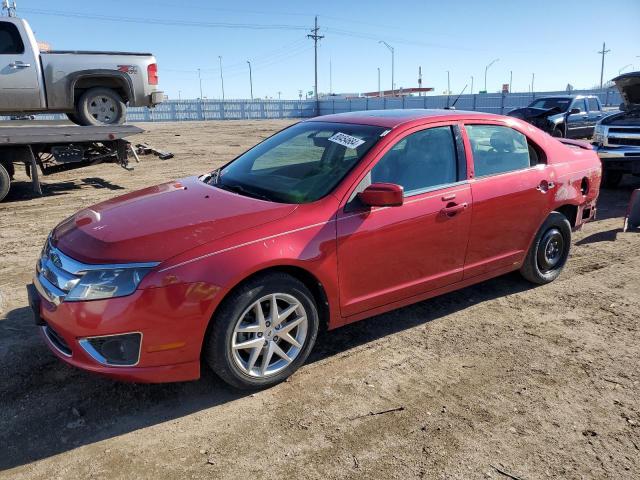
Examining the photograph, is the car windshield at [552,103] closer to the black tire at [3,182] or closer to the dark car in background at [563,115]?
the dark car in background at [563,115]

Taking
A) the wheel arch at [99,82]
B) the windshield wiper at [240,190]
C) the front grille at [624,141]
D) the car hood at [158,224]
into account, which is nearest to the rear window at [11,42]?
the wheel arch at [99,82]

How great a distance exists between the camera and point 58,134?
8719mm

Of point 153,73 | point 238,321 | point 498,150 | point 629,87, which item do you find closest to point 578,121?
point 629,87

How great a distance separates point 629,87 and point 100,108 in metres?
10.4

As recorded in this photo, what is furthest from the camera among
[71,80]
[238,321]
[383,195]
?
[71,80]

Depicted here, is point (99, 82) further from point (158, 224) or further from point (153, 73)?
point (158, 224)

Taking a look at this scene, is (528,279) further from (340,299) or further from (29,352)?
(29,352)

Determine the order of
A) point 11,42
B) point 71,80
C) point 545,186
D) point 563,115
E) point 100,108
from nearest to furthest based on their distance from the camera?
1. point 545,186
2. point 11,42
3. point 71,80
4. point 100,108
5. point 563,115

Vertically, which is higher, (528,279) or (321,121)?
(321,121)

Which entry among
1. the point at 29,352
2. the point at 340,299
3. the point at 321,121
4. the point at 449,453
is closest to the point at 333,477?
the point at 449,453

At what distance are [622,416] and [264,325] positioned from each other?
84.7 inches

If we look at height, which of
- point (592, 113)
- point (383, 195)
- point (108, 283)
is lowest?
point (108, 283)

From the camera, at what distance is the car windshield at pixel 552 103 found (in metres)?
17.4

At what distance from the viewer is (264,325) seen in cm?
315
